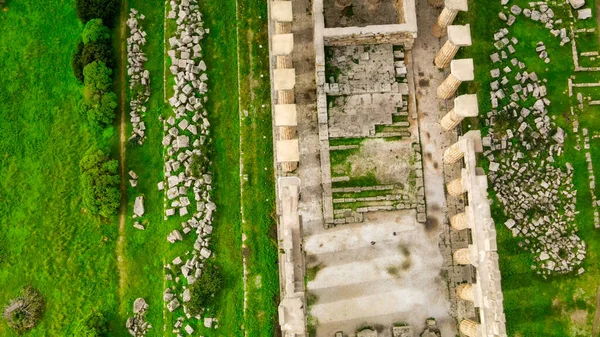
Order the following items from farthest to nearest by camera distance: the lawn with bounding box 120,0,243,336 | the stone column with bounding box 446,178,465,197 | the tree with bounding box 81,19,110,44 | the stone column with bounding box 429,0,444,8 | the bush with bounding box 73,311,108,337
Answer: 1. the tree with bounding box 81,19,110,44
2. the stone column with bounding box 429,0,444,8
3. the lawn with bounding box 120,0,243,336
4. the bush with bounding box 73,311,108,337
5. the stone column with bounding box 446,178,465,197

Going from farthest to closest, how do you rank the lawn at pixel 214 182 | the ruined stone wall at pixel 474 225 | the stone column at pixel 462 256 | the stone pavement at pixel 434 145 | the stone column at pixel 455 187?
the lawn at pixel 214 182
the stone pavement at pixel 434 145
the stone column at pixel 455 187
the stone column at pixel 462 256
the ruined stone wall at pixel 474 225

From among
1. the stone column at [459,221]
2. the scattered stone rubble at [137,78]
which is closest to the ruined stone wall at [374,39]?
the stone column at [459,221]

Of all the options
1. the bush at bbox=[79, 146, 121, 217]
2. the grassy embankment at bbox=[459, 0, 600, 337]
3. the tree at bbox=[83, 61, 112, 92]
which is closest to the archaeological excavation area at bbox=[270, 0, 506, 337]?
the grassy embankment at bbox=[459, 0, 600, 337]

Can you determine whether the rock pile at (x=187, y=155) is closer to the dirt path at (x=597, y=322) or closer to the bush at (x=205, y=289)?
the bush at (x=205, y=289)

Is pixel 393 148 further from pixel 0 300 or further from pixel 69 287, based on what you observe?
pixel 0 300

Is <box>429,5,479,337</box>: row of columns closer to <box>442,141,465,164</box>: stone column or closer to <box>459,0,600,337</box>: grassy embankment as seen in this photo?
<box>442,141,465,164</box>: stone column

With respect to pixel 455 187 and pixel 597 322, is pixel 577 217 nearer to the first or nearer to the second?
pixel 597 322

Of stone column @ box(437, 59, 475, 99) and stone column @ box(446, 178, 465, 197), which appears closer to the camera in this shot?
stone column @ box(437, 59, 475, 99)
